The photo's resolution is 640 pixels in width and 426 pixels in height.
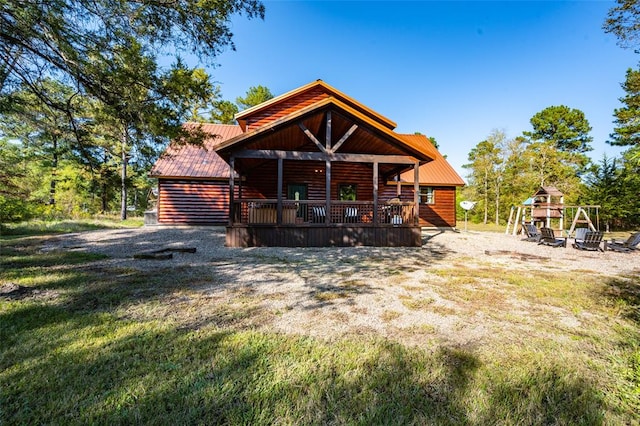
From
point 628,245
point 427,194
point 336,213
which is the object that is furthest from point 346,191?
point 628,245

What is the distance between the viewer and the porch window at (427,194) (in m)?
17.5

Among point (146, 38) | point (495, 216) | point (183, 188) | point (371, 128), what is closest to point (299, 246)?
point (371, 128)

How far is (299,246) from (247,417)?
308 inches

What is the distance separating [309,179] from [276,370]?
12.8 m

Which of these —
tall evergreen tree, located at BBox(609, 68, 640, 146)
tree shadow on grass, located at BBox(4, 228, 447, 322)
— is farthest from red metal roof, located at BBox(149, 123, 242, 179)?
tall evergreen tree, located at BBox(609, 68, 640, 146)

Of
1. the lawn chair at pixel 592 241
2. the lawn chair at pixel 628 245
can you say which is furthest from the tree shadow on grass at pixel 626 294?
the lawn chair at pixel 628 245

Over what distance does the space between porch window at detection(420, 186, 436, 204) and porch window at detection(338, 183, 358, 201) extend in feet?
15.1

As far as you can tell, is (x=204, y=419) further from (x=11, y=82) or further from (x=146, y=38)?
(x=11, y=82)

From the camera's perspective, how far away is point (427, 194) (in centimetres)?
1753

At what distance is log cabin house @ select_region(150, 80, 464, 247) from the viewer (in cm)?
945

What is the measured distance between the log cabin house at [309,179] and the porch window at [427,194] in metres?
0.06

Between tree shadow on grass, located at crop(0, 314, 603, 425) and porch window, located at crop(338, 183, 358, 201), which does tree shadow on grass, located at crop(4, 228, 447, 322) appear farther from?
porch window, located at crop(338, 183, 358, 201)

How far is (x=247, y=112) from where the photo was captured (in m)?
13.0

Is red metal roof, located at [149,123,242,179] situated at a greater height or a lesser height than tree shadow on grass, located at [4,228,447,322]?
greater
